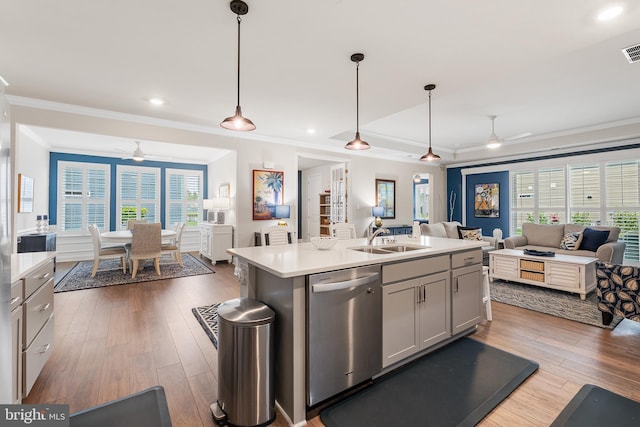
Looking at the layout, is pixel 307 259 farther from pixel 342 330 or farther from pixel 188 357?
pixel 188 357

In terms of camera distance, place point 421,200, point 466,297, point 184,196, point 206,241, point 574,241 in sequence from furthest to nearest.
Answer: point 421,200 < point 184,196 < point 206,241 < point 574,241 < point 466,297

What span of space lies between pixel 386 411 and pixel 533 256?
12.9 feet

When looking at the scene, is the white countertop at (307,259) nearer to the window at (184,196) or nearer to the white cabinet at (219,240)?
the white cabinet at (219,240)

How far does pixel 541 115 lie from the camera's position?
4.90m

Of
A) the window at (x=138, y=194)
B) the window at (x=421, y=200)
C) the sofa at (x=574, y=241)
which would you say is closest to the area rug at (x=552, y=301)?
the sofa at (x=574, y=241)

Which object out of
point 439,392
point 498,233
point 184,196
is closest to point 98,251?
point 184,196

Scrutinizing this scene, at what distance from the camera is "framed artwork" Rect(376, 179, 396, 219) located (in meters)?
7.55

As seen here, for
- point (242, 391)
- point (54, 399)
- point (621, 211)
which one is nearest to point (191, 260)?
point (54, 399)

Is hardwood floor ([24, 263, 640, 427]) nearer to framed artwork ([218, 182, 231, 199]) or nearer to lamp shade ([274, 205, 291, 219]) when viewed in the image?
lamp shade ([274, 205, 291, 219])

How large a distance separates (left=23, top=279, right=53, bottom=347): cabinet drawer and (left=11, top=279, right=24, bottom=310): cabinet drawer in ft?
0.28

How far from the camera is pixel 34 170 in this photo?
568 centimetres

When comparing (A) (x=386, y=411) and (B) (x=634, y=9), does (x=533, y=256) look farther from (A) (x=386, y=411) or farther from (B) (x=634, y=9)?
(A) (x=386, y=411)

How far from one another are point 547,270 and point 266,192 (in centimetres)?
485

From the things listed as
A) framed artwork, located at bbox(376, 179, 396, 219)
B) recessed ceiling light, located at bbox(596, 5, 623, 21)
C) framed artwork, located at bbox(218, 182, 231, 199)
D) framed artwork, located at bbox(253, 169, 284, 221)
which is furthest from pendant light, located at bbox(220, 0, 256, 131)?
framed artwork, located at bbox(376, 179, 396, 219)
